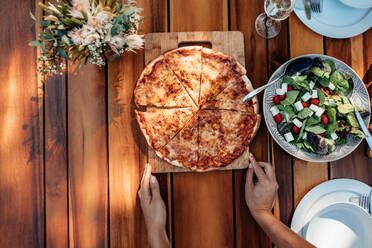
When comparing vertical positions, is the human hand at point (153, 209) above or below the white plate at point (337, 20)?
below

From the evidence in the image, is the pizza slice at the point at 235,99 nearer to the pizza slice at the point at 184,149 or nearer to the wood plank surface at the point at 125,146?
the pizza slice at the point at 184,149

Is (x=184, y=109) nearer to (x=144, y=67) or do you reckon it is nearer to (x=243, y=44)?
(x=144, y=67)

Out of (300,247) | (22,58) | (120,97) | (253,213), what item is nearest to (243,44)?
(120,97)

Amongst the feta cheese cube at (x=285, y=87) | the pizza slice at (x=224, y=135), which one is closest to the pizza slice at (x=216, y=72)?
the pizza slice at (x=224, y=135)

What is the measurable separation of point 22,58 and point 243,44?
136 cm

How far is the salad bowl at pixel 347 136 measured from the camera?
4.61 ft

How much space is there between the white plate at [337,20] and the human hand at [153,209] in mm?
1257

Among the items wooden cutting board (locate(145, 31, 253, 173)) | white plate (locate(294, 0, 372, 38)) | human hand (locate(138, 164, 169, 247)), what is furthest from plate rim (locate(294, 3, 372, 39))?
human hand (locate(138, 164, 169, 247))

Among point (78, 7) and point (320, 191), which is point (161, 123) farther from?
point (320, 191)

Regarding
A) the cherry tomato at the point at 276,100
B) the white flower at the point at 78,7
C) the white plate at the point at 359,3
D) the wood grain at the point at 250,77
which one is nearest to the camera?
the white flower at the point at 78,7

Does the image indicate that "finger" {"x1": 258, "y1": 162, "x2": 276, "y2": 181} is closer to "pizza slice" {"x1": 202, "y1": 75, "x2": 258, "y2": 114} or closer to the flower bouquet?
"pizza slice" {"x1": 202, "y1": 75, "x2": 258, "y2": 114}

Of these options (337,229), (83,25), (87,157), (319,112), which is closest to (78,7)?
(83,25)

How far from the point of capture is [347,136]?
1.42m

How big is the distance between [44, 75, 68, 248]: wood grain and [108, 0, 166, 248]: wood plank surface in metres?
0.29
